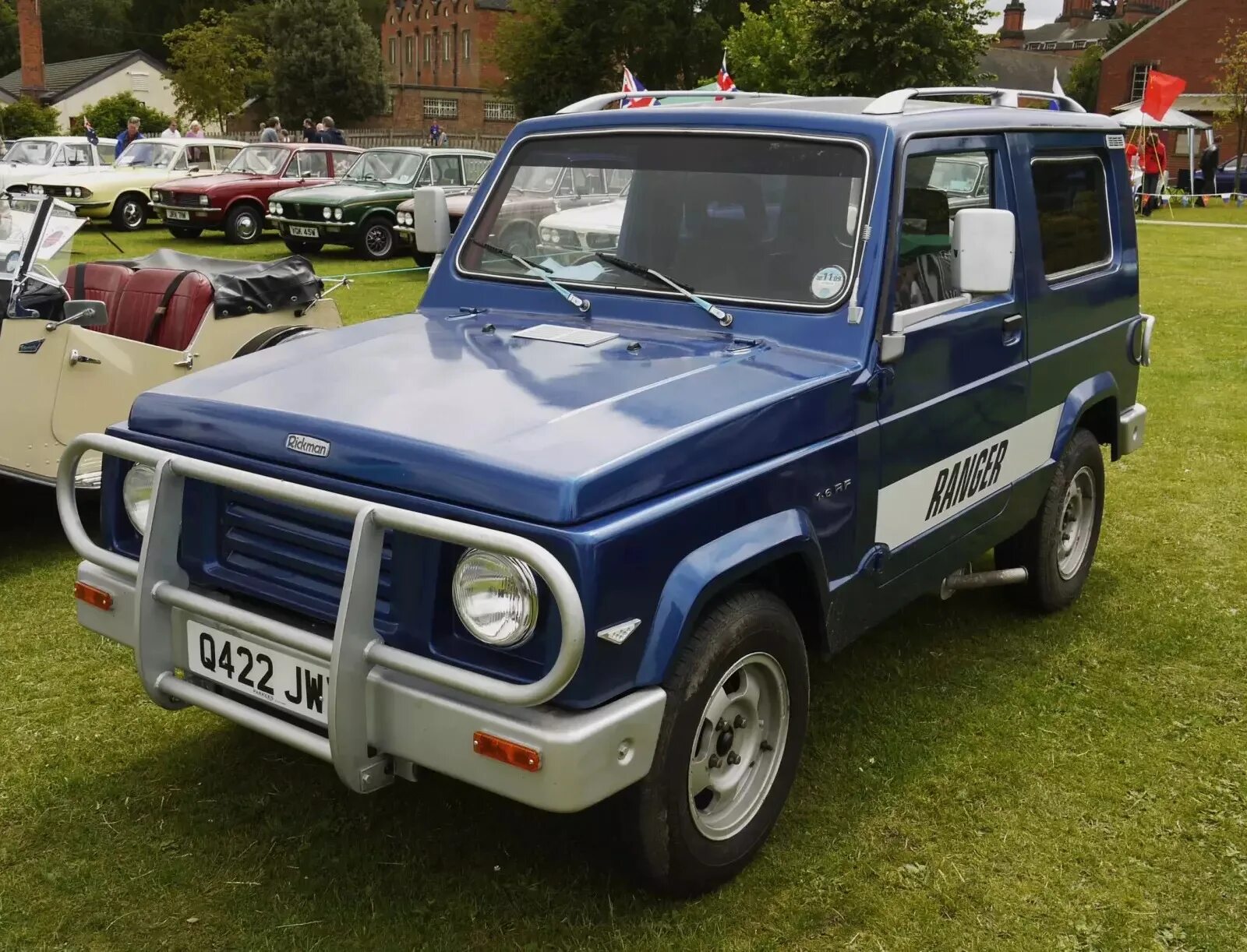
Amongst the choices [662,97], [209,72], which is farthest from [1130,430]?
[209,72]

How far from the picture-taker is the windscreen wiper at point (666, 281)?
3840mm

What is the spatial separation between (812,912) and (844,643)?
2.70 feet

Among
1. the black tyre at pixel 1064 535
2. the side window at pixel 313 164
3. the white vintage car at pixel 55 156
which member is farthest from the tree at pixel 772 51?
the black tyre at pixel 1064 535

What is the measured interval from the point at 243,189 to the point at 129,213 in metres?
3.07

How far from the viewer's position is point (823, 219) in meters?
3.84

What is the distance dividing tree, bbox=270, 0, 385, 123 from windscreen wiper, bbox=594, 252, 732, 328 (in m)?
58.0

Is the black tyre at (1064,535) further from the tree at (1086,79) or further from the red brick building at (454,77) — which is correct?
the tree at (1086,79)

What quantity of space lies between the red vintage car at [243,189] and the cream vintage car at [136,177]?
33.6 inches

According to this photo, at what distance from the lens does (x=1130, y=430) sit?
559cm

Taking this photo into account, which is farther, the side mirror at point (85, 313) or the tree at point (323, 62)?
the tree at point (323, 62)

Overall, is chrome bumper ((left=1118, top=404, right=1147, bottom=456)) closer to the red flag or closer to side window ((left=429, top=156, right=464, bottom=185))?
side window ((left=429, top=156, right=464, bottom=185))

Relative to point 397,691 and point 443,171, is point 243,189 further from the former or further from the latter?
point 397,691

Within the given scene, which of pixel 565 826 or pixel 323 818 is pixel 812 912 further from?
pixel 323 818

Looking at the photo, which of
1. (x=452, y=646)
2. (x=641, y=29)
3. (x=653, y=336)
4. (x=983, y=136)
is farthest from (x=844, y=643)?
(x=641, y=29)
